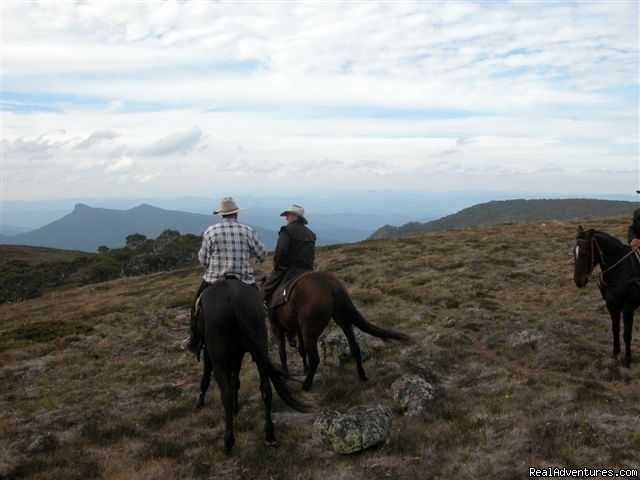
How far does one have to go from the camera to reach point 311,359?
39.0 feet

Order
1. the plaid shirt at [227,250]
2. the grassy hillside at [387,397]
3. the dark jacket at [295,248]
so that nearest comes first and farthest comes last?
the grassy hillside at [387,397] < the plaid shirt at [227,250] < the dark jacket at [295,248]

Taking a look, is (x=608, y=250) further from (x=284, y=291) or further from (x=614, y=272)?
(x=284, y=291)

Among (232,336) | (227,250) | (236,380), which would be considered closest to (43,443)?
(236,380)

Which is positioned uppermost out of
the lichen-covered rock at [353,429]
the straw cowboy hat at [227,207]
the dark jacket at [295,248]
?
the straw cowboy hat at [227,207]

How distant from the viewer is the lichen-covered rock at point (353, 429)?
9.11m

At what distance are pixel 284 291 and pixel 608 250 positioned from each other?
8616 millimetres

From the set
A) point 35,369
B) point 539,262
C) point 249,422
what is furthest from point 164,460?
point 539,262

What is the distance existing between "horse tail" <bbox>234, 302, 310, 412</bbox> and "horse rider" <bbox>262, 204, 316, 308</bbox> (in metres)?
3.43

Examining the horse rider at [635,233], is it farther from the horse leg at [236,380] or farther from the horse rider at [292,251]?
the horse leg at [236,380]

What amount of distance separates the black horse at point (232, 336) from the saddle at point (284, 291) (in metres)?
2.45

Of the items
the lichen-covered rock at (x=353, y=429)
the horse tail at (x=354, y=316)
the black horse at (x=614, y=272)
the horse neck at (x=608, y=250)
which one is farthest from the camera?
the horse neck at (x=608, y=250)

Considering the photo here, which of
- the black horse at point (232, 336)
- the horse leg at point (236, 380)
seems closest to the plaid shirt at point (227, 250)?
the black horse at point (232, 336)

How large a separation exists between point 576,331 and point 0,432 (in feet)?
53.0

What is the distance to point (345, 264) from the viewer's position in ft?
113
